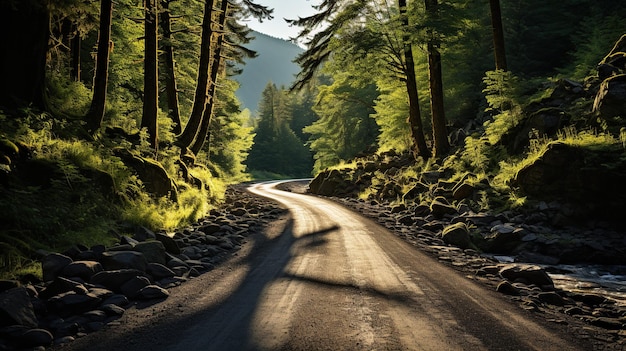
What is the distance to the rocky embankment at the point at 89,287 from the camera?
3854 mm

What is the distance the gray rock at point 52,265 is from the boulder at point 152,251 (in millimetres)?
1165

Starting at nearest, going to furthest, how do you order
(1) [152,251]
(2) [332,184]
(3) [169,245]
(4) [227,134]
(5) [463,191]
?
(1) [152,251], (3) [169,245], (5) [463,191], (2) [332,184], (4) [227,134]

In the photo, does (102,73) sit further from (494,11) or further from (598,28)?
(598,28)

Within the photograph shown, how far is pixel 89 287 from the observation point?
5.00 metres

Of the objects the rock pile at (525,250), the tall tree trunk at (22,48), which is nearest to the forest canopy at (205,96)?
the tall tree trunk at (22,48)

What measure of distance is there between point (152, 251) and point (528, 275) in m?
6.30

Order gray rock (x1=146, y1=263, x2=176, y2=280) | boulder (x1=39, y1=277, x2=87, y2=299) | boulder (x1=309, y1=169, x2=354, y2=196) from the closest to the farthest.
Answer: 1. boulder (x1=39, y1=277, x2=87, y2=299)
2. gray rock (x1=146, y1=263, x2=176, y2=280)
3. boulder (x1=309, y1=169, x2=354, y2=196)

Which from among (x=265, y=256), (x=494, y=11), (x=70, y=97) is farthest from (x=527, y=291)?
(x=494, y=11)

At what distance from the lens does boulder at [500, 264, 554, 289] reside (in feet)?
20.3

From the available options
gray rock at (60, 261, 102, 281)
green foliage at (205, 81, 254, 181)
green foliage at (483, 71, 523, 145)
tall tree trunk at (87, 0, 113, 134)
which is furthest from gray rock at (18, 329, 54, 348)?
green foliage at (205, 81, 254, 181)

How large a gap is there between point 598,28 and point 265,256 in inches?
874

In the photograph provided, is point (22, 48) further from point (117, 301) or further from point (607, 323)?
point (607, 323)

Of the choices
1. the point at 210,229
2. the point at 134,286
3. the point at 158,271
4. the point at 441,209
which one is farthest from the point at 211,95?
the point at 134,286

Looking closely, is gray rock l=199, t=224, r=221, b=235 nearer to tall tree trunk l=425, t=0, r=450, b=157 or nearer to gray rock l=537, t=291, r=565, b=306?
gray rock l=537, t=291, r=565, b=306
